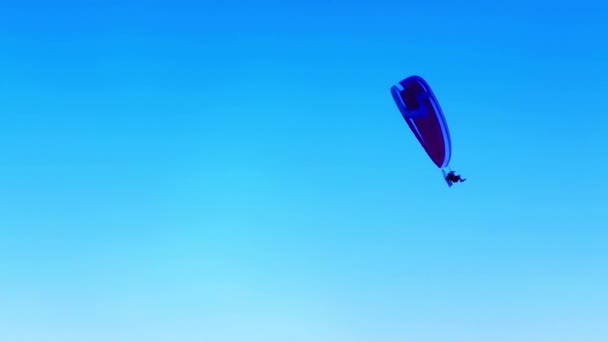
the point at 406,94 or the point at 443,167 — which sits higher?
the point at 406,94

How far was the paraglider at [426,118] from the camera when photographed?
4862 cm

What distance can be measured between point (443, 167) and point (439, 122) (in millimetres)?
3358

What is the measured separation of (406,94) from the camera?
50.8 m

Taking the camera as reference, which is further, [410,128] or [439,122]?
[410,128]

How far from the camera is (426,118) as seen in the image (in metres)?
50.0

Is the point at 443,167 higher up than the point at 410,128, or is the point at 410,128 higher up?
the point at 410,128

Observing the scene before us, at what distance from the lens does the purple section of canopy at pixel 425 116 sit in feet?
160

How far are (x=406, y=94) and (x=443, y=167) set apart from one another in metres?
6.06

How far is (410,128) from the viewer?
172 ft

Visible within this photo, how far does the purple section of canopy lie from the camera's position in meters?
48.7

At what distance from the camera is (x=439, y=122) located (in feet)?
159

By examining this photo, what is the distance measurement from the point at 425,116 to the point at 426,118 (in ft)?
0.54

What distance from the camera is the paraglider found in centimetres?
4862

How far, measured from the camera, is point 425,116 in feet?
164
